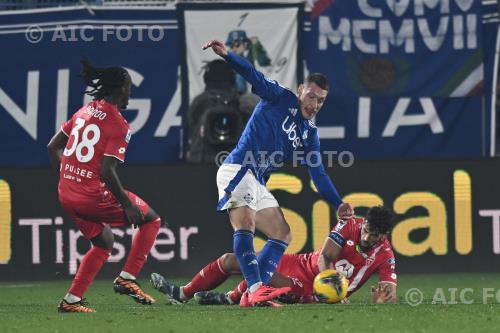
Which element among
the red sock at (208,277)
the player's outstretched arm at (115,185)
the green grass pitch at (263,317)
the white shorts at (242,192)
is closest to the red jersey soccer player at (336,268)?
the red sock at (208,277)

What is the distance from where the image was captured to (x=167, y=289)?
1051 centimetres

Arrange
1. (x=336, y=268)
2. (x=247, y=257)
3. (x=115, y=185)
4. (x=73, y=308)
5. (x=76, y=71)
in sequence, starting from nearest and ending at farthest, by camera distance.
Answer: (x=115, y=185)
(x=73, y=308)
(x=247, y=257)
(x=336, y=268)
(x=76, y=71)

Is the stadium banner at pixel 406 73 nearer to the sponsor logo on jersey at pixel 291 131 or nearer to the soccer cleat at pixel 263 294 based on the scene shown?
the sponsor logo on jersey at pixel 291 131

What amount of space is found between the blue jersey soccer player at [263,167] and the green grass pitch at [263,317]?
0.42 metres

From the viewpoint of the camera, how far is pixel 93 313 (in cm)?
945

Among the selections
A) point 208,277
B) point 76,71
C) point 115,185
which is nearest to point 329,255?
point 208,277

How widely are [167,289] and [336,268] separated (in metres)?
1.40

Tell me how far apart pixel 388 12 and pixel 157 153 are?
11.0ft

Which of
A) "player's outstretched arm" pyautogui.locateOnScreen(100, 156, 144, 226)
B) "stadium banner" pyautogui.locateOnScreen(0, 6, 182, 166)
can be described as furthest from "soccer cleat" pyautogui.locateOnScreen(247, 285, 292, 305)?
"stadium banner" pyautogui.locateOnScreen(0, 6, 182, 166)

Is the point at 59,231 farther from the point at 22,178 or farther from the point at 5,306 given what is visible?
the point at 5,306

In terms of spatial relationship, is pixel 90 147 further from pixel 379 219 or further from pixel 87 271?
pixel 379 219

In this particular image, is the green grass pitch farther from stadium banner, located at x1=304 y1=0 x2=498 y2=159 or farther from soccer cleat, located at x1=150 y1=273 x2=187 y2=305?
stadium banner, located at x1=304 y1=0 x2=498 y2=159

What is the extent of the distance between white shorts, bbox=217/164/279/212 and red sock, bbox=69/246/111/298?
0.96 meters

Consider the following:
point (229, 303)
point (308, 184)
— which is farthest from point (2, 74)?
point (229, 303)
